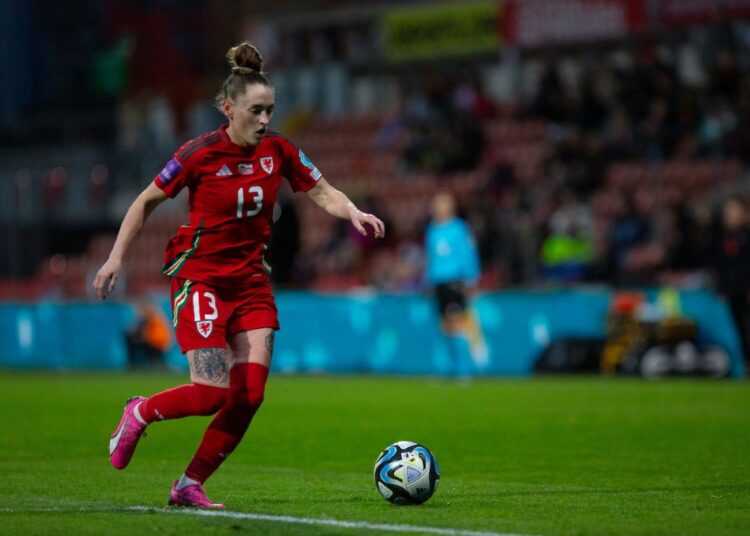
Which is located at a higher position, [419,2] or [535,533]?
[419,2]

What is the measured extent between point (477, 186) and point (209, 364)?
16.3 meters

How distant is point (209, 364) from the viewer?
23.5 ft

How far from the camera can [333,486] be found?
834 centimetres

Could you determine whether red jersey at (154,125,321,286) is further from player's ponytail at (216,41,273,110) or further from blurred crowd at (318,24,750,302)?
blurred crowd at (318,24,750,302)

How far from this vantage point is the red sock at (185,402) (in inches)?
282

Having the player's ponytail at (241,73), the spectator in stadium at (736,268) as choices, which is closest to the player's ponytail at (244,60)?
the player's ponytail at (241,73)

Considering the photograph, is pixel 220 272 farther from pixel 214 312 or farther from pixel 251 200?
pixel 251 200

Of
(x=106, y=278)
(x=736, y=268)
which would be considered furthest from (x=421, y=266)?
(x=106, y=278)

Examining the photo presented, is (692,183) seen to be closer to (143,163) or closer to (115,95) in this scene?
(143,163)

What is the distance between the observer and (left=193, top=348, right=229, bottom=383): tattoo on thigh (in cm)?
716

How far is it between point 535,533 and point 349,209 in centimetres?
211

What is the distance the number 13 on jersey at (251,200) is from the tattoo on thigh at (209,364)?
28.4 inches

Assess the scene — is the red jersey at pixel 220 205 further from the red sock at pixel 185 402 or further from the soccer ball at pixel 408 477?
the soccer ball at pixel 408 477

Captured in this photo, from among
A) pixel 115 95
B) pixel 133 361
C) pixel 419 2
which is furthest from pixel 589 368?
pixel 115 95
